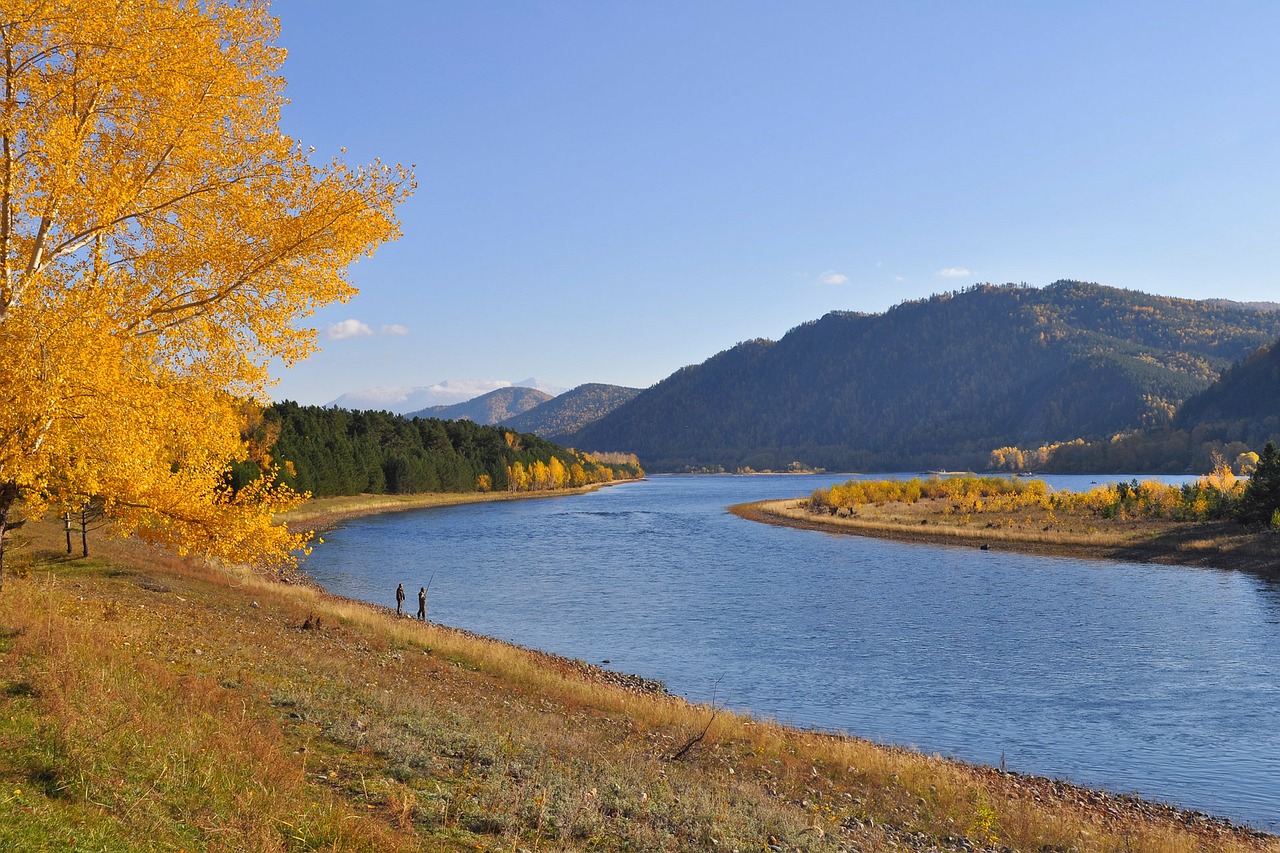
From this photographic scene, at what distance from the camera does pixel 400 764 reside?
1212 cm

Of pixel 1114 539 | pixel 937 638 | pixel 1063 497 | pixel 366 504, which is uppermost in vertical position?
pixel 366 504

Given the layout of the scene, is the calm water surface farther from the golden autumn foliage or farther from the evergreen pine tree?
the golden autumn foliage

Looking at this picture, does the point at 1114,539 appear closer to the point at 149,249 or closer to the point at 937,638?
the point at 937,638

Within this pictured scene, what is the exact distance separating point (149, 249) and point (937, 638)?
3544cm

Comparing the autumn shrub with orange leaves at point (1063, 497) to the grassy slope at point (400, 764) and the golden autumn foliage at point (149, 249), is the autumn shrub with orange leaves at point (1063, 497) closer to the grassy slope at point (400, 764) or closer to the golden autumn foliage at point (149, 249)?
the grassy slope at point (400, 764)

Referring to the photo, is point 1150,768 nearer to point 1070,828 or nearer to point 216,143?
point 1070,828

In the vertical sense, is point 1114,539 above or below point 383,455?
below

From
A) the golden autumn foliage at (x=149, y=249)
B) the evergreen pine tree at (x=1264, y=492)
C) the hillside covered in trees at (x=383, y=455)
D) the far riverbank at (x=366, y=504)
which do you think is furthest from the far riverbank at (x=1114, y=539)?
the golden autumn foliage at (x=149, y=249)

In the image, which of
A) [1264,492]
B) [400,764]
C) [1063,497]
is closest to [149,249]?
[400,764]

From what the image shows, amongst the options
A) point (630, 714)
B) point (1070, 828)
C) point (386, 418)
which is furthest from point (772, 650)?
point (386, 418)

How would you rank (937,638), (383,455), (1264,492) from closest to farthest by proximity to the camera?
(937,638)
(1264,492)
(383,455)

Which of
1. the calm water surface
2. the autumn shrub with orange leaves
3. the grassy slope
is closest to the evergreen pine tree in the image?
the autumn shrub with orange leaves

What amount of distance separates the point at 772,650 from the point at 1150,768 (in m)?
15.3

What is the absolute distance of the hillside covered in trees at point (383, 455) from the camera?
103812mm
